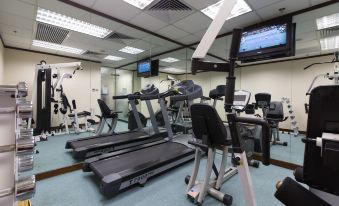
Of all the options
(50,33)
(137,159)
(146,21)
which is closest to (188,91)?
(137,159)

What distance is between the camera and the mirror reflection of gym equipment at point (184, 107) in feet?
2.84

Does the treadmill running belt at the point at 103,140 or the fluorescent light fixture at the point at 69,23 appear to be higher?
the fluorescent light fixture at the point at 69,23

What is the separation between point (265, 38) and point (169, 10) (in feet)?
6.29

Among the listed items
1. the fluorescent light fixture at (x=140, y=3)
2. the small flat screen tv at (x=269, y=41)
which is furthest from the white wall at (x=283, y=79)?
the fluorescent light fixture at (x=140, y=3)

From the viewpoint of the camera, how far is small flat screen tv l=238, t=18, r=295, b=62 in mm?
3080

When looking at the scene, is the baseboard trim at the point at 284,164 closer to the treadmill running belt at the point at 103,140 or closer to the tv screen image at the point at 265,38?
the tv screen image at the point at 265,38

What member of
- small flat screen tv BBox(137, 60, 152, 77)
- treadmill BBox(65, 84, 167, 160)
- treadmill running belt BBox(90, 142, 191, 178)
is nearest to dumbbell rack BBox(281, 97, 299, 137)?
treadmill running belt BBox(90, 142, 191, 178)

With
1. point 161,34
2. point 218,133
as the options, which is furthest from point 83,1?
point 218,133

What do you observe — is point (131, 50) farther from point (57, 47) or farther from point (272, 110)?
point (272, 110)

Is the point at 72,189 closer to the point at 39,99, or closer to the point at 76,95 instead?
the point at 39,99

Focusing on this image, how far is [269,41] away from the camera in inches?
129

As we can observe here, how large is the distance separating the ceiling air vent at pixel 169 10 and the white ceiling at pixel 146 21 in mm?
64

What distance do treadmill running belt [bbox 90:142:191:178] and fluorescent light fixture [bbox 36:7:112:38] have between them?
3.13m

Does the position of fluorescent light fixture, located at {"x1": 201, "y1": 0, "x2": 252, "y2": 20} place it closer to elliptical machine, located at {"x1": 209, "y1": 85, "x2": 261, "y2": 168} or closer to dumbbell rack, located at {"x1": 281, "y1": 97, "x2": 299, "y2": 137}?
elliptical machine, located at {"x1": 209, "y1": 85, "x2": 261, "y2": 168}
